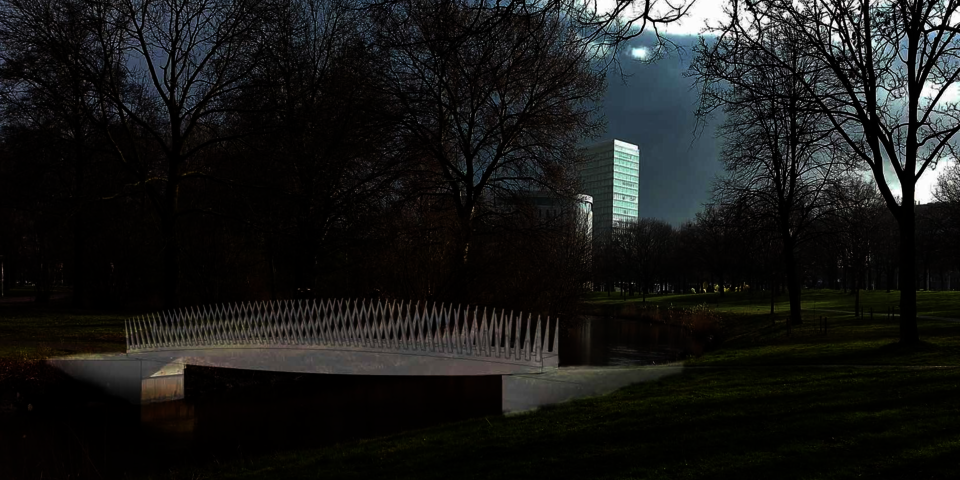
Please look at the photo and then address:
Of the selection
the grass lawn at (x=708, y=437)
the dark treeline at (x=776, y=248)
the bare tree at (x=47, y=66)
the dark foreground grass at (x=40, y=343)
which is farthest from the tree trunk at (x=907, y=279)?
the bare tree at (x=47, y=66)

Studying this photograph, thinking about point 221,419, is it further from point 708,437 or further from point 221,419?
point 708,437

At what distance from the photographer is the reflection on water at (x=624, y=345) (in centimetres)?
2469

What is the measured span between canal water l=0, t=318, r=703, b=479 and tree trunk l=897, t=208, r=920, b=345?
375 inches

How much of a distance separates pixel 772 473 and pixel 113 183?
26.8 m

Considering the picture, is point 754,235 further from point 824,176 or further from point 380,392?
point 380,392

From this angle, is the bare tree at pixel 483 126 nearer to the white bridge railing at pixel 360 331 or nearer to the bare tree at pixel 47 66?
the white bridge railing at pixel 360 331

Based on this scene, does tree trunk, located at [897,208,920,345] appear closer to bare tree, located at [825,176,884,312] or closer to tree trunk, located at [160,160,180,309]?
bare tree, located at [825,176,884,312]

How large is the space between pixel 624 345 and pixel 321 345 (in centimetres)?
2039

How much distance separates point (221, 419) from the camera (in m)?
15.4

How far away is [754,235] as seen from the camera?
2720cm

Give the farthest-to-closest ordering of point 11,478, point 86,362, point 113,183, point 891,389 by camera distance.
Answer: point 113,183 < point 86,362 < point 11,478 < point 891,389

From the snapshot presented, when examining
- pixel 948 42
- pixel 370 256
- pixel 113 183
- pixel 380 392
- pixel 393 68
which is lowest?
pixel 380 392

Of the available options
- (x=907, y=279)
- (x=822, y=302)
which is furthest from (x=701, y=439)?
(x=822, y=302)

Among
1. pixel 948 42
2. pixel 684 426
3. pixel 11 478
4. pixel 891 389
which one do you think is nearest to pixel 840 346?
pixel 948 42
